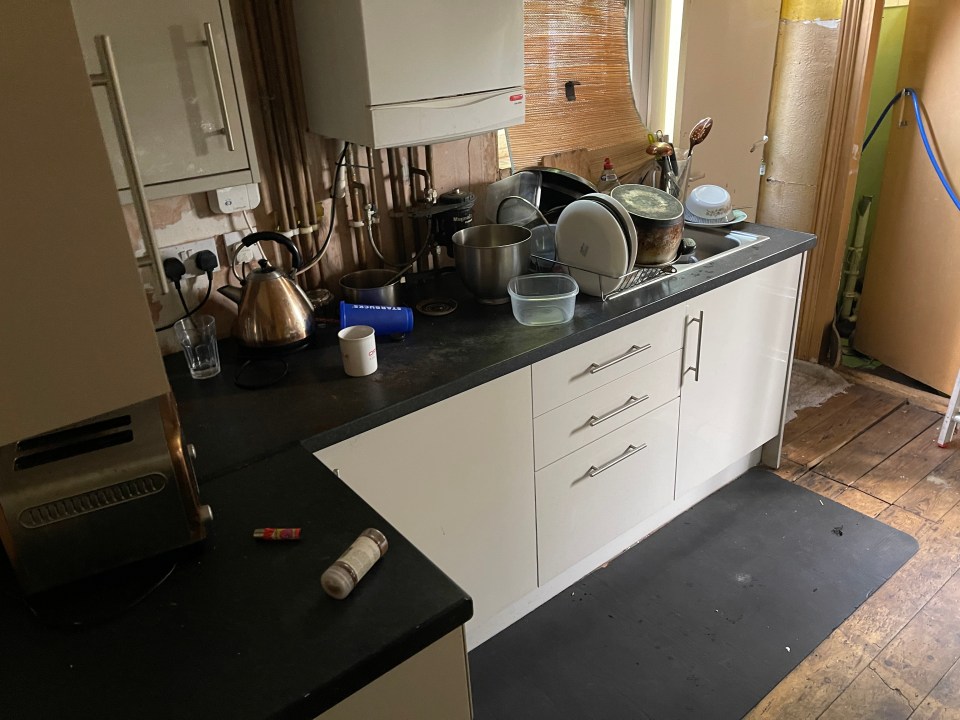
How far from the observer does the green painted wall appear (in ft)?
10.2

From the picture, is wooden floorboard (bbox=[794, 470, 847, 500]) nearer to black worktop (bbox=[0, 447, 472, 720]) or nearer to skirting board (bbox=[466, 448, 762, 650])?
skirting board (bbox=[466, 448, 762, 650])

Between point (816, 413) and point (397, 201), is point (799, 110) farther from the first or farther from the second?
point (397, 201)

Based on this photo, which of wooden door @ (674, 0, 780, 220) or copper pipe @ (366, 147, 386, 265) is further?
wooden door @ (674, 0, 780, 220)

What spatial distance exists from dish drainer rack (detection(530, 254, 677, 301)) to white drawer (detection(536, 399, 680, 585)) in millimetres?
363

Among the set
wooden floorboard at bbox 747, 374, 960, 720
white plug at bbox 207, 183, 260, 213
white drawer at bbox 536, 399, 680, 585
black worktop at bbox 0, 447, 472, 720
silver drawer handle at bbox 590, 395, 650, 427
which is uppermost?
white plug at bbox 207, 183, 260, 213

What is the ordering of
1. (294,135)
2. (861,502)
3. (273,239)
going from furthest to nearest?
(861,502) < (294,135) < (273,239)

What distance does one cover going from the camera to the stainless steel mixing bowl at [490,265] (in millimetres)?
1777

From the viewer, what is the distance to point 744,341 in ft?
7.22

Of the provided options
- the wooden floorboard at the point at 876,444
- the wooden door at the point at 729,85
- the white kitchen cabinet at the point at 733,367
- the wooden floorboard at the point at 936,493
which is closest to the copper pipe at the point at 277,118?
the white kitchen cabinet at the point at 733,367

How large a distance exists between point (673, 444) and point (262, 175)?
4.49ft

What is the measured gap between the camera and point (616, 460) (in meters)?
1.96

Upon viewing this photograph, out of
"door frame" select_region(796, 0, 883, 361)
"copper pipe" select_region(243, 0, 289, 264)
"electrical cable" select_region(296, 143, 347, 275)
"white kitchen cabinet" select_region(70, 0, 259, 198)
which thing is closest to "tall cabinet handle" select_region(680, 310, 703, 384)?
"electrical cable" select_region(296, 143, 347, 275)

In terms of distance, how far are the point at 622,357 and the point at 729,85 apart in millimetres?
1436

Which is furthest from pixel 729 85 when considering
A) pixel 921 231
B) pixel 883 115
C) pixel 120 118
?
pixel 120 118
